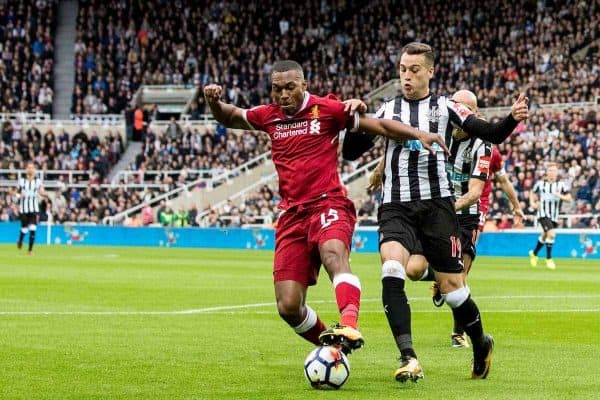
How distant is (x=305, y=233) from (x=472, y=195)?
3080 millimetres

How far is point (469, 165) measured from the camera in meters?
11.2

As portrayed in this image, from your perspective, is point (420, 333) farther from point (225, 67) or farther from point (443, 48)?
point (225, 67)

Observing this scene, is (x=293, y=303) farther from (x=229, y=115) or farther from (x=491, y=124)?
(x=491, y=124)

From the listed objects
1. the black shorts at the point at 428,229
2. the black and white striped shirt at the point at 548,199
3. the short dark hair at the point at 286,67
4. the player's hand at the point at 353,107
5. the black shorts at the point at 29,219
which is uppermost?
the short dark hair at the point at 286,67

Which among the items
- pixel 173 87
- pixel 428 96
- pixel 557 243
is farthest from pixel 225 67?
pixel 428 96

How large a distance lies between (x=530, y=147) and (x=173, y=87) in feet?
63.0

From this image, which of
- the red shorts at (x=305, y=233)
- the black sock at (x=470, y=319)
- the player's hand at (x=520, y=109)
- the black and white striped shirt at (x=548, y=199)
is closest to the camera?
the player's hand at (x=520, y=109)

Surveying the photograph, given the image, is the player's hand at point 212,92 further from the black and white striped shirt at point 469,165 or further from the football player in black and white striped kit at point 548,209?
the football player in black and white striped kit at point 548,209

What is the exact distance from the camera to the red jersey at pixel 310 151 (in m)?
8.47

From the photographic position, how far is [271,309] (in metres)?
14.2

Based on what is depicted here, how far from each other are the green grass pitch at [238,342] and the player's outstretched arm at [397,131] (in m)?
1.61

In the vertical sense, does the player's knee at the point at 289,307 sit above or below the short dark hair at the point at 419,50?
below

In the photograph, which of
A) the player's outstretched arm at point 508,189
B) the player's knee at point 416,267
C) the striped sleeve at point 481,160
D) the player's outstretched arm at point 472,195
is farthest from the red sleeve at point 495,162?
the player's knee at point 416,267

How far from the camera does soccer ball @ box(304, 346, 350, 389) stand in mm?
7496
